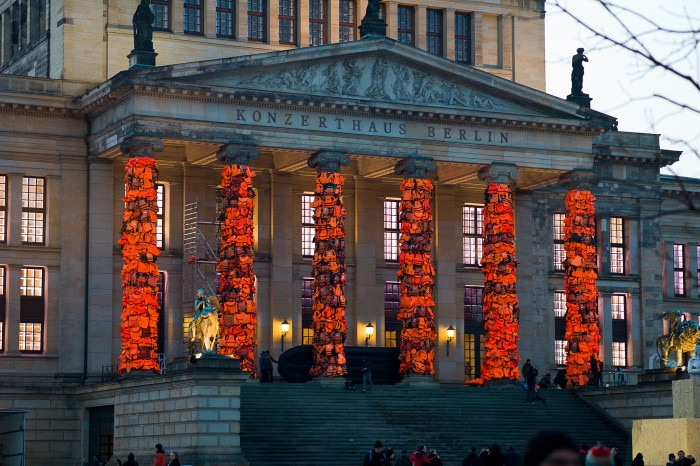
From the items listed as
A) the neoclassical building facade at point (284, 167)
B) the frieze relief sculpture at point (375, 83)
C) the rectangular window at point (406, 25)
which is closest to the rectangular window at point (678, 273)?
the neoclassical building facade at point (284, 167)

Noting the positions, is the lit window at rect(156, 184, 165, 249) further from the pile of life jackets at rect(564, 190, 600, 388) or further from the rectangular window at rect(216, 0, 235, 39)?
the pile of life jackets at rect(564, 190, 600, 388)

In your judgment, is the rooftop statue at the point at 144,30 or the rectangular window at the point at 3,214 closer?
the rooftop statue at the point at 144,30

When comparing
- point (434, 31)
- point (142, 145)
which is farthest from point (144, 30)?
point (434, 31)

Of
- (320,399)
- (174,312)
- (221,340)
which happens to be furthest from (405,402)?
(174,312)

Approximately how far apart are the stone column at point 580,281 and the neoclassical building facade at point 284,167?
564mm

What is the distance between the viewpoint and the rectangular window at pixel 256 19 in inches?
2292

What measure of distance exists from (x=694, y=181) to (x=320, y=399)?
97.3ft

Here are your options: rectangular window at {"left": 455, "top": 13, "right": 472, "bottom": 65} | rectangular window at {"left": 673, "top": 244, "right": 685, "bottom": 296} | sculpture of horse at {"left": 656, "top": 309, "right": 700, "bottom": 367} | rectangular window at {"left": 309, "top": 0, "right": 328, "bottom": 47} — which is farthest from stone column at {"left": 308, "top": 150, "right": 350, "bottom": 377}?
rectangular window at {"left": 673, "top": 244, "right": 685, "bottom": 296}

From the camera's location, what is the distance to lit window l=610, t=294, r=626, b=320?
64562 mm

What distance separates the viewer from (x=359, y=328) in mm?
58500

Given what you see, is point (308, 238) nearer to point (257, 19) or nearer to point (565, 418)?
point (257, 19)

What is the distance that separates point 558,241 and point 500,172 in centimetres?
839

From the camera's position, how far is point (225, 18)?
57.8 meters

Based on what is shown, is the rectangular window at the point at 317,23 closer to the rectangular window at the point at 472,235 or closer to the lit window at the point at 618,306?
the rectangular window at the point at 472,235
